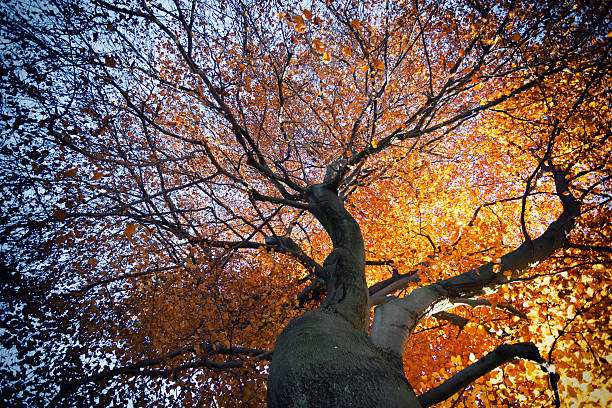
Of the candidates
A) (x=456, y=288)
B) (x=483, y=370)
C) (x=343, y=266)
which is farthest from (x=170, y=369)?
(x=456, y=288)

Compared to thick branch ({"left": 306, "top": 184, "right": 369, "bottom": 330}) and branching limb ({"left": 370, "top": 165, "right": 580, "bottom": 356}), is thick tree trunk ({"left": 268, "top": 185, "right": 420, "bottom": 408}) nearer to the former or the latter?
thick branch ({"left": 306, "top": 184, "right": 369, "bottom": 330})

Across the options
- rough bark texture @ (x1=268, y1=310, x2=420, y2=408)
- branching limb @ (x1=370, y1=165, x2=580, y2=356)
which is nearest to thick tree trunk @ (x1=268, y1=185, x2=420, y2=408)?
rough bark texture @ (x1=268, y1=310, x2=420, y2=408)

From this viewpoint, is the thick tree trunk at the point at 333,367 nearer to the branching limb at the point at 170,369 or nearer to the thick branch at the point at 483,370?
the thick branch at the point at 483,370

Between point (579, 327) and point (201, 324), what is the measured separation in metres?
10.4

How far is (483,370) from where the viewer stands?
7.79ft

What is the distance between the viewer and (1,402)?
6938mm

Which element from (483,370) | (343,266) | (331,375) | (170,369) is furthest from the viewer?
(170,369)

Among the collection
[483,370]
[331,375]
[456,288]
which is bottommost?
[483,370]

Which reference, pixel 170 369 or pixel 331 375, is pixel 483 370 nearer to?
pixel 331 375

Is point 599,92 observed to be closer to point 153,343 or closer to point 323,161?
point 323,161

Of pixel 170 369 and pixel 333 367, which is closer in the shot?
pixel 333 367

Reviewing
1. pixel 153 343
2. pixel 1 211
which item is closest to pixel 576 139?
pixel 153 343

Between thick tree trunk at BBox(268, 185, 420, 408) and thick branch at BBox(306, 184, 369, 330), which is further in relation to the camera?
thick branch at BBox(306, 184, 369, 330)

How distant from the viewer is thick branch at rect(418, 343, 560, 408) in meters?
2.30
